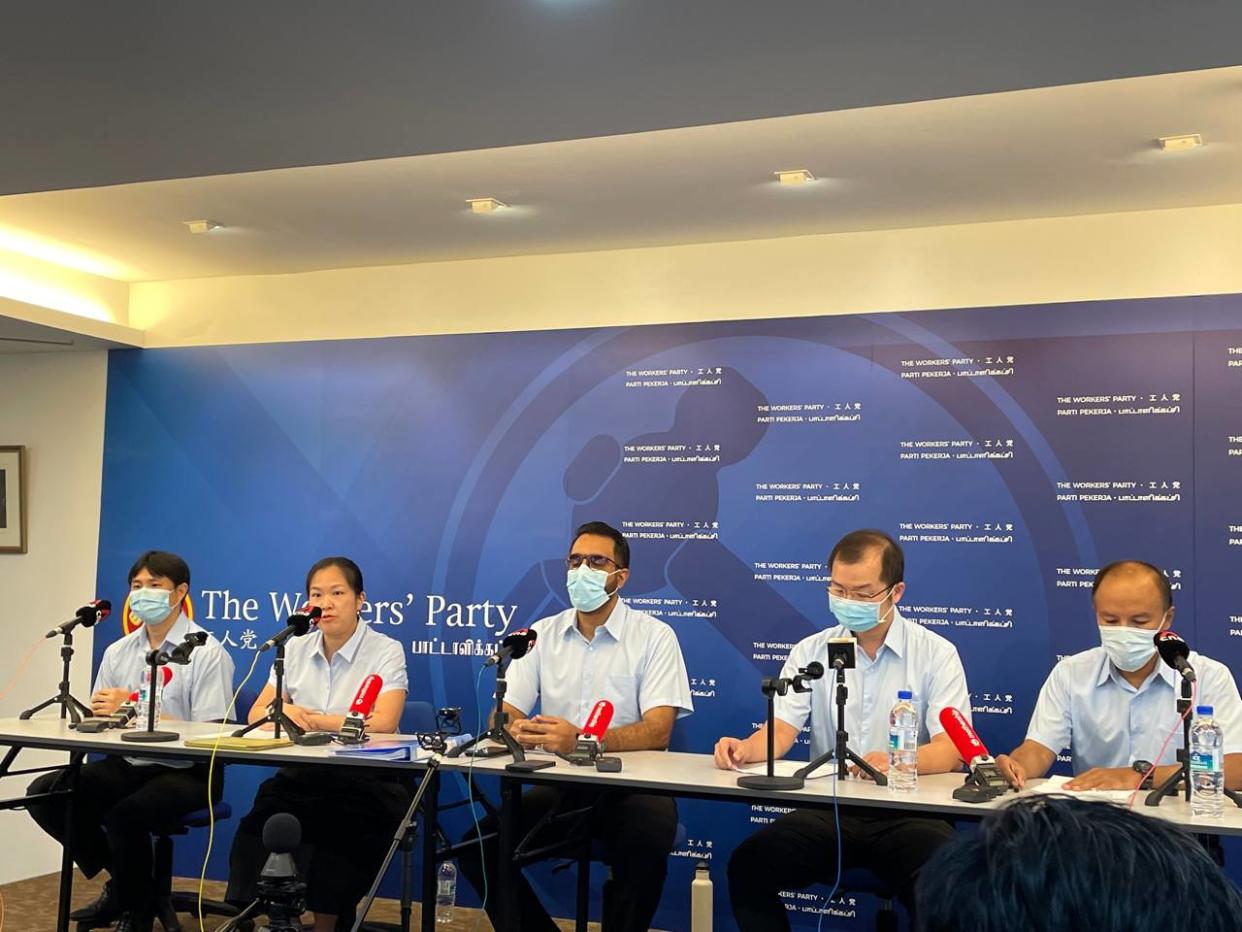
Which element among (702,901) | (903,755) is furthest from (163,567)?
(903,755)

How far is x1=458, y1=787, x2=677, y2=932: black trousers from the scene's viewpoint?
386 cm

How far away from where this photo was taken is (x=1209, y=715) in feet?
10.9

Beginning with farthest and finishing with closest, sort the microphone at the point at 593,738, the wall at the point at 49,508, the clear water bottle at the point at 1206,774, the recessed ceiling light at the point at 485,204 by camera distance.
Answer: the wall at the point at 49,508 < the recessed ceiling light at the point at 485,204 < the microphone at the point at 593,738 < the clear water bottle at the point at 1206,774

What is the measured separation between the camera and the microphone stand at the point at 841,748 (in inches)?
137

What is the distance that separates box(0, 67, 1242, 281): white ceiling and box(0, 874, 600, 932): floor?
2.89 m

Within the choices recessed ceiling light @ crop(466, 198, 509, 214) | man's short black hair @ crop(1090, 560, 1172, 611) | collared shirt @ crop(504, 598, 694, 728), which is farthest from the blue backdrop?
man's short black hair @ crop(1090, 560, 1172, 611)

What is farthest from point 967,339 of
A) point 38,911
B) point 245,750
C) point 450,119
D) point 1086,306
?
point 38,911

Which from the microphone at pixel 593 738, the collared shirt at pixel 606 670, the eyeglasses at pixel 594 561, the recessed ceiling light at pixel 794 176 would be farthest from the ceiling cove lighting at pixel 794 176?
the microphone at pixel 593 738

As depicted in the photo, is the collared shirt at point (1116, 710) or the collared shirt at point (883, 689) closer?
the collared shirt at point (1116, 710)

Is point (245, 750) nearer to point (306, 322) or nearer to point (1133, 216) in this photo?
point (306, 322)

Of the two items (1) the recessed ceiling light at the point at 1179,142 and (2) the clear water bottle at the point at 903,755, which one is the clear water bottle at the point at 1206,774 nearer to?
(2) the clear water bottle at the point at 903,755

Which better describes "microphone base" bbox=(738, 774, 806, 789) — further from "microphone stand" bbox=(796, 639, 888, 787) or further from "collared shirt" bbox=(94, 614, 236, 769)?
"collared shirt" bbox=(94, 614, 236, 769)

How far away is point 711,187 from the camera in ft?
15.4

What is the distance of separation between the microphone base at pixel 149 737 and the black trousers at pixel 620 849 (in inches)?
43.9
